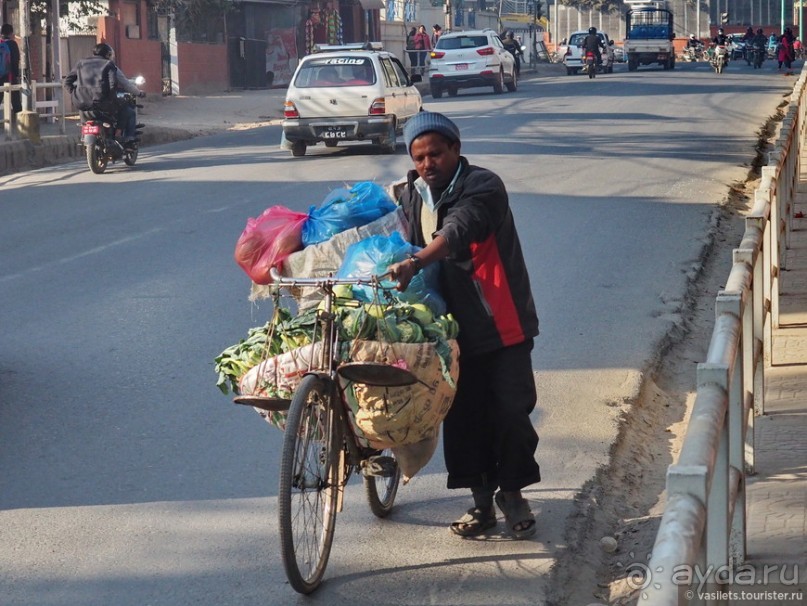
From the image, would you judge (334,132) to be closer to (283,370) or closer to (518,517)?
(518,517)

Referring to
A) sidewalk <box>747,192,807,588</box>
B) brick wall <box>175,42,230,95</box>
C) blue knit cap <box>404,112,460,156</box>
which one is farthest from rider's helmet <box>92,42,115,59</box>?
brick wall <box>175,42,230,95</box>

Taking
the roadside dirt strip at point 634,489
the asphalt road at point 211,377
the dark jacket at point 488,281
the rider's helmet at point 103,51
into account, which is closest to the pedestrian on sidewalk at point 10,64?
the rider's helmet at point 103,51

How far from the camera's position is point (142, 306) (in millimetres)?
8984

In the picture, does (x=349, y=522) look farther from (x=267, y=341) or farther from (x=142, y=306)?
(x=142, y=306)

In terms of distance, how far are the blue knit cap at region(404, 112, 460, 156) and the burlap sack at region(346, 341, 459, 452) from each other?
2.41 feet

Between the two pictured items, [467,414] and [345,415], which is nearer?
[345,415]

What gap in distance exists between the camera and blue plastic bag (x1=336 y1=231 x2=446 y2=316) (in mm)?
4297

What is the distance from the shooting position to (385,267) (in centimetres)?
427

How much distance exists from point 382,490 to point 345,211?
49.2 inches

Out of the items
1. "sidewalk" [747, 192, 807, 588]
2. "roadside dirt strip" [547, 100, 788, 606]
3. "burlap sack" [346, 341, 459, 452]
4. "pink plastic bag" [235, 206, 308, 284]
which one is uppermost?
"pink plastic bag" [235, 206, 308, 284]

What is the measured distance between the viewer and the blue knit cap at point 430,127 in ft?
14.6

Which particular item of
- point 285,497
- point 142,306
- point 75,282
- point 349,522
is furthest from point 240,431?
point 75,282

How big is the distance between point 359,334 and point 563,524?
1.29 m

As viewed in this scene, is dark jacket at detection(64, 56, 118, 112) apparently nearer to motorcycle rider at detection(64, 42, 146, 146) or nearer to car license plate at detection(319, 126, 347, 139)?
motorcycle rider at detection(64, 42, 146, 146)
